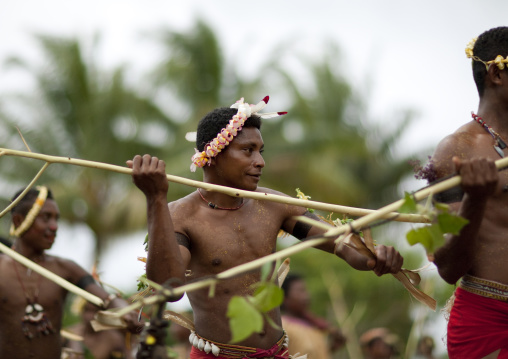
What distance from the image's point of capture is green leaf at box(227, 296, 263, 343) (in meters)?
2.91

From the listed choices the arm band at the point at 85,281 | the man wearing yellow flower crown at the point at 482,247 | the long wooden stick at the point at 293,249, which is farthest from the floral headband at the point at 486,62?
the arm band at the point at 85,281

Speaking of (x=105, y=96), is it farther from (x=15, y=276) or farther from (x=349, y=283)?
(x=15, y=276)

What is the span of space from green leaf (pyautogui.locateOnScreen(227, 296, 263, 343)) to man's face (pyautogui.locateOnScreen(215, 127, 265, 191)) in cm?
172

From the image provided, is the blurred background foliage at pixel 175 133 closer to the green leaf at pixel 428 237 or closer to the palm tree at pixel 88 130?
the palm tree at pixel 88 130

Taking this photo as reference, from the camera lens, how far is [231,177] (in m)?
4.68

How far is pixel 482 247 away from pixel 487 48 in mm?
1189

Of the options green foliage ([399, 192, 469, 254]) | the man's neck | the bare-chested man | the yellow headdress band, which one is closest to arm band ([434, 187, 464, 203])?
the man's neck

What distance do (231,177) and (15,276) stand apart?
8.17 ft

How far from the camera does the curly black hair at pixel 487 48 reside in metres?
4.33

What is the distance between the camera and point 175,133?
21219 mm

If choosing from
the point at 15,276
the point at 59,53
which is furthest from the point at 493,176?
the point at 59,53

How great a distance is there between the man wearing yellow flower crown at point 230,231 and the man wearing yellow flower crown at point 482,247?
0.39m

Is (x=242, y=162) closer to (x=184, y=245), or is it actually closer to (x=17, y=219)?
(x=184, y=245)

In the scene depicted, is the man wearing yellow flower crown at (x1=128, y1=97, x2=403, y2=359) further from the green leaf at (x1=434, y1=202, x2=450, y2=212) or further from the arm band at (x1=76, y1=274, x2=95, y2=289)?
the arm band at (x1=76, y1=274, x2=95, y2=289)
